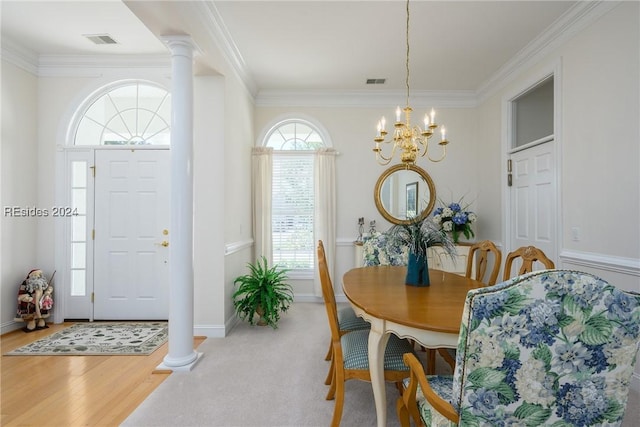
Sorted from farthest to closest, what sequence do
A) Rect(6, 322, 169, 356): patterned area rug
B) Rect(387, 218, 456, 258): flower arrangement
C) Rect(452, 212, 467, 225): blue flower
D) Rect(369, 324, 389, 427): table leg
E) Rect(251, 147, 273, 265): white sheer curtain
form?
1. Rect(251, 147, 273, 265): white sheer curtain
2. Rect(452, 212, 467, 225): blue flower
3. Rect(6, 322, 169, 356): patterned area rug
4. Rect(387, 218, 456, 258): flower arrangement
5. Rect(369, 324, 389, 427): table leg

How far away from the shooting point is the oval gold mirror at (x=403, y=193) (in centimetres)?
437

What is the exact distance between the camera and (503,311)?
906 millimetres

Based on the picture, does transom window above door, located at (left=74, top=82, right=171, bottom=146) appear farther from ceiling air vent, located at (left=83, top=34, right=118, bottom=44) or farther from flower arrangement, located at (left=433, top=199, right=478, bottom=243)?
flower arrangement, located at (left=433, top=199, right=478, bottom=243)

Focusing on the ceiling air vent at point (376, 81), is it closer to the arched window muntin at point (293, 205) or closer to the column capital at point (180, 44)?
the arched window muntin at point (293, 205)

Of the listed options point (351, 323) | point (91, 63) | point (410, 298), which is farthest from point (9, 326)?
point (410, 298)

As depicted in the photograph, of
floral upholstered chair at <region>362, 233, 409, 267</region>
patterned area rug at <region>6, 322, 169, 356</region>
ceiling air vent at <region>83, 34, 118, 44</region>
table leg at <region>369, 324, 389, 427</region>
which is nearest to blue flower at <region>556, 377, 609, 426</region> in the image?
table leg at <region>369, 324, 389, 427</region>

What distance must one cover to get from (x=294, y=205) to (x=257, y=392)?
105 inches

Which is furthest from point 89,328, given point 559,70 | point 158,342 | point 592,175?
point 559,70

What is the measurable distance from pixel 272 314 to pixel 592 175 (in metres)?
3.19

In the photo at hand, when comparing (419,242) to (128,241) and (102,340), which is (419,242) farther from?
(128,241)

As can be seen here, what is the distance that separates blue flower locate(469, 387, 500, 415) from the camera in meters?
0.98

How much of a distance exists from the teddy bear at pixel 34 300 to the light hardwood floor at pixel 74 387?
0.42m

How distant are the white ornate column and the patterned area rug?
549 millimetres

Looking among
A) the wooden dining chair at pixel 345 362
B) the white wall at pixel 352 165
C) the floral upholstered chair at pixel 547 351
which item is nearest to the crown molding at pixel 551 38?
the white wall at pixel 352 165
